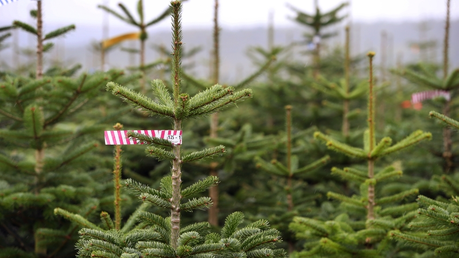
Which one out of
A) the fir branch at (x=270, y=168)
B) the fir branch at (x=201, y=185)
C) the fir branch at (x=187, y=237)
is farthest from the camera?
the fir branch at (x=270, y=168)

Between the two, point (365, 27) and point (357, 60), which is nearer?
point (357, 60)

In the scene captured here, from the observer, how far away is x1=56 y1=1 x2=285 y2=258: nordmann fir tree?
2.13m

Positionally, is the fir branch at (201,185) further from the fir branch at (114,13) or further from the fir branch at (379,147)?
the fir branch at (114,13)

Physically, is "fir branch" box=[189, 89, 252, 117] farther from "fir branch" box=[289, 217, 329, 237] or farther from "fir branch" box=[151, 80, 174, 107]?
"fir branch" box=[289, 217, 329, 237]

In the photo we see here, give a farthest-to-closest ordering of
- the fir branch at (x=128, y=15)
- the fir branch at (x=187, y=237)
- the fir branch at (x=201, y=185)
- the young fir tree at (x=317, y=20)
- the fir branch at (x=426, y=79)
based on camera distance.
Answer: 1. the young fir tree at (x=317, y=20)
2. the fir branch at (x=128, y=15)
3. the fir branch at (x=426, y=79)
4. the fir branch at (x=201, y=185)
5. the fir branch at (x=187, y=237)

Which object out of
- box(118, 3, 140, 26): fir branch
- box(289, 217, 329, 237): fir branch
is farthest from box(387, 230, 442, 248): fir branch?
box(118, 3, 140, 26): fir branch

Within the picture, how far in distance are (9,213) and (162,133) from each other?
7.84 ft

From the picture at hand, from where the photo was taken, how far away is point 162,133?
232 centimetres

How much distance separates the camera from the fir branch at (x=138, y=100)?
2.06 m

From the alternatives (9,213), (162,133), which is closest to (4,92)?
(9,213)

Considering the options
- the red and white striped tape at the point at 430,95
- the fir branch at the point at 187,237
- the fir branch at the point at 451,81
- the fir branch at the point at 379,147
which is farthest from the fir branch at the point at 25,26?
the fir branch at the point at 451,81

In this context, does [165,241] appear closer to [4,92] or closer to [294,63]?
[4,92]

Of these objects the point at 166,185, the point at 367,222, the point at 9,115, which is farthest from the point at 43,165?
the point at 367,222

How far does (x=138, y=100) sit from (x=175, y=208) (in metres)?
0.72
